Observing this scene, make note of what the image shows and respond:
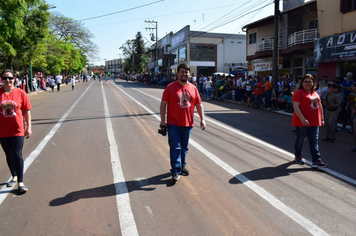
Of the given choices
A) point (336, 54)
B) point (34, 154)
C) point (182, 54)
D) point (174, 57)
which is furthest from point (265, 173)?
point (174, 57)

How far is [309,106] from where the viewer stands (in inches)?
229

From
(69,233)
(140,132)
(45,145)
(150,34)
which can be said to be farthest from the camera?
(150,34)

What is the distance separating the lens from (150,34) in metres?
55.4

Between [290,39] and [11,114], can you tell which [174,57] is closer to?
[290,39]

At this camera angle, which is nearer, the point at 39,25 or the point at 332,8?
the point at 332,8

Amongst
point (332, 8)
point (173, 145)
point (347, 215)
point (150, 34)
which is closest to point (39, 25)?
point (332, 8)

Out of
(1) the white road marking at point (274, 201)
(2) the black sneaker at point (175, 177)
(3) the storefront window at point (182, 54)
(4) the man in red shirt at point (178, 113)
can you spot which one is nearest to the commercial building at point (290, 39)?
(3) the storefront window at point (182, 54)

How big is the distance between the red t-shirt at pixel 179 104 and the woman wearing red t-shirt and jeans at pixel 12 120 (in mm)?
2221

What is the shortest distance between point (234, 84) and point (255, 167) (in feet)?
Result: 50.6

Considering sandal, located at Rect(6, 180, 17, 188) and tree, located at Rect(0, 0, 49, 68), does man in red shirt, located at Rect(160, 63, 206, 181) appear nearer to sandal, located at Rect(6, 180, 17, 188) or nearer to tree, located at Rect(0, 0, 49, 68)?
sandal, located at Rect(6, 180, 17, 188)

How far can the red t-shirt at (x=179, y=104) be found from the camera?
15.8 feet

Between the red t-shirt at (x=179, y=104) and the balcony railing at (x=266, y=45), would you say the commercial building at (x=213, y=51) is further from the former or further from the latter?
the red t-shirt at (x=179, y=104)

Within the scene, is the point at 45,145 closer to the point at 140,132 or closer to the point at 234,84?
the point at 140,132

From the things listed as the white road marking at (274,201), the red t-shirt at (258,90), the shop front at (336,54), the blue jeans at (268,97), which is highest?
the shop front at (336,54)
